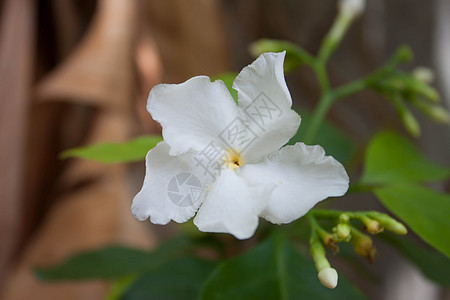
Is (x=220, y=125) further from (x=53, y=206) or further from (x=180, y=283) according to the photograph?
(x=53, y=206)

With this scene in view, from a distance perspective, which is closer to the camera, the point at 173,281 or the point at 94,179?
the point at 173,281

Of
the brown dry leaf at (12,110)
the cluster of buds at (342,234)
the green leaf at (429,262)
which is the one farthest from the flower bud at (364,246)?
the brown dry leaf at (12,110)

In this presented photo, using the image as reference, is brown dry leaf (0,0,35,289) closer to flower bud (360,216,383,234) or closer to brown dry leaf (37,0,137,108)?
brown dry leaf (37,0,137,108)

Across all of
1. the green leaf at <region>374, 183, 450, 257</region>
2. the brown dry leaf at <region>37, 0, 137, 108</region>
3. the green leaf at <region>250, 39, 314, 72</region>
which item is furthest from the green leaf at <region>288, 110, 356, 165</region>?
the brown dry leaf at <region>37, 0, 137, 108</region>

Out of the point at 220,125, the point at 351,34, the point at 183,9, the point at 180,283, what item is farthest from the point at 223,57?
the point at 220,125

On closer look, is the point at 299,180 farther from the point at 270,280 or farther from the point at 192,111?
the point at 270,280

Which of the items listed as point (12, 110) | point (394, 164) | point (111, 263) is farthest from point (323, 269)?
point (12, 110)
